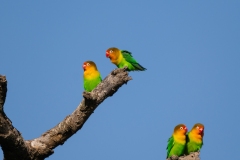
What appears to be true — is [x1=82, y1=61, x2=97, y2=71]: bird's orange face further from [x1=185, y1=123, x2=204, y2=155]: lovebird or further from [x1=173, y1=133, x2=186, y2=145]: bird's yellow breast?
[x1=185, y1=123, x2=204, y2=155]: lovebird

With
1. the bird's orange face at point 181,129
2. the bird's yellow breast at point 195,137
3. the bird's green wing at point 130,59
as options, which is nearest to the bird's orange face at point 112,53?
the bird's green wing at point 130,59

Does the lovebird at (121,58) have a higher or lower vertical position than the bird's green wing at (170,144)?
higher

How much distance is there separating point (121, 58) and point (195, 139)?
417cm

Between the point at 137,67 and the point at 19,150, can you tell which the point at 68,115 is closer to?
the point at 19,150

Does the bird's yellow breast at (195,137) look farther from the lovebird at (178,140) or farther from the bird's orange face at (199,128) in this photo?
the lovebird at (178,140)

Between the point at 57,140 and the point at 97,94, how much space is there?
113 centimetres

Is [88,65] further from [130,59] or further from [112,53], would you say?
[130,59]

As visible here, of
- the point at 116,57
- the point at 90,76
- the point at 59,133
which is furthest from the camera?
the point at 116,57

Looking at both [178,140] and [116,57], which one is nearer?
[178,140]

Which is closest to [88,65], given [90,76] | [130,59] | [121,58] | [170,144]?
[90,76]

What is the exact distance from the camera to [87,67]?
39.3 ft

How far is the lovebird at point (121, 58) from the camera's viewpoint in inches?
473

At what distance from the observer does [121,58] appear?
39.6 ft

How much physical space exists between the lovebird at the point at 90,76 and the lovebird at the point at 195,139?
3.87 m
